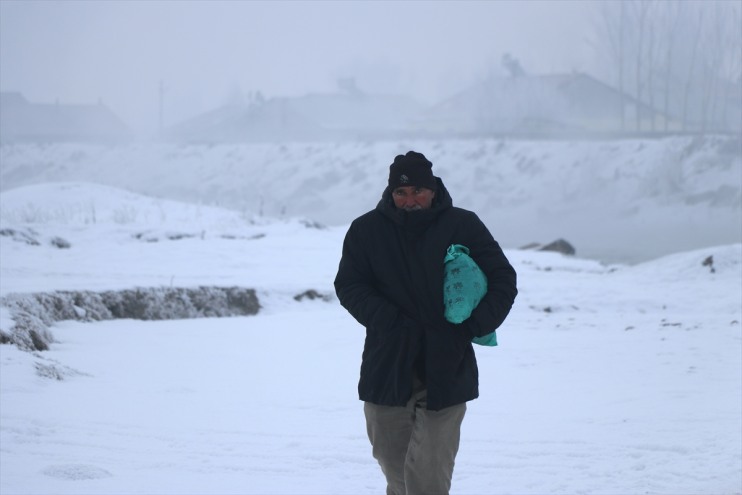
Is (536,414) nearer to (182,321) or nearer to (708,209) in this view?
(182,321)

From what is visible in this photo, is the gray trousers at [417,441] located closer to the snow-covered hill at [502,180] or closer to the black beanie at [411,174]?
the black beanie at [411,174]

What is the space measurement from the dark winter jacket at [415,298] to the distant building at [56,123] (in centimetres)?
3425

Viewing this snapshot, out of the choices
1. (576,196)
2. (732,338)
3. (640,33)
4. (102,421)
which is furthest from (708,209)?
(102,421)

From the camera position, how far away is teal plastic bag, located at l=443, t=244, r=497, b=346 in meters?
4.05

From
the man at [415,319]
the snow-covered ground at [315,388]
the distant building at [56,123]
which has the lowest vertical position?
the snow-covered ground at [315,388]

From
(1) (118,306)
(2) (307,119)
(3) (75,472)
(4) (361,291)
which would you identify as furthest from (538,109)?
(4) (361,291)

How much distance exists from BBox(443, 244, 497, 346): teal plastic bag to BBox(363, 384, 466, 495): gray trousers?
14.1 inches

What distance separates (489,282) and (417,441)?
0.70m

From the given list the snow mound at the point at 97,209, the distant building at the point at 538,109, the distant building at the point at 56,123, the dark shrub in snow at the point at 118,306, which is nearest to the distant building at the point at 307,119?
the distant building at the point at 538,109

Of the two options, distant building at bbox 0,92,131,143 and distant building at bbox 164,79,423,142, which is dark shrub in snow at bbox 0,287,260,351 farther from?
distant building at bbox 164,79,423,142

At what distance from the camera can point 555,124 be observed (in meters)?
59.2

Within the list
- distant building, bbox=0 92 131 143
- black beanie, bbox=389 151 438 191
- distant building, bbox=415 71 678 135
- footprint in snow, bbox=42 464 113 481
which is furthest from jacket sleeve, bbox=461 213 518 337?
distant building, bbox=415 71 678 135

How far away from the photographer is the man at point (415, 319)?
413cm

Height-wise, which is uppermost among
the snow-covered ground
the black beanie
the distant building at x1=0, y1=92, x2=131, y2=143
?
the distant building at x1=0, y1=92, x2=131, y2=143
